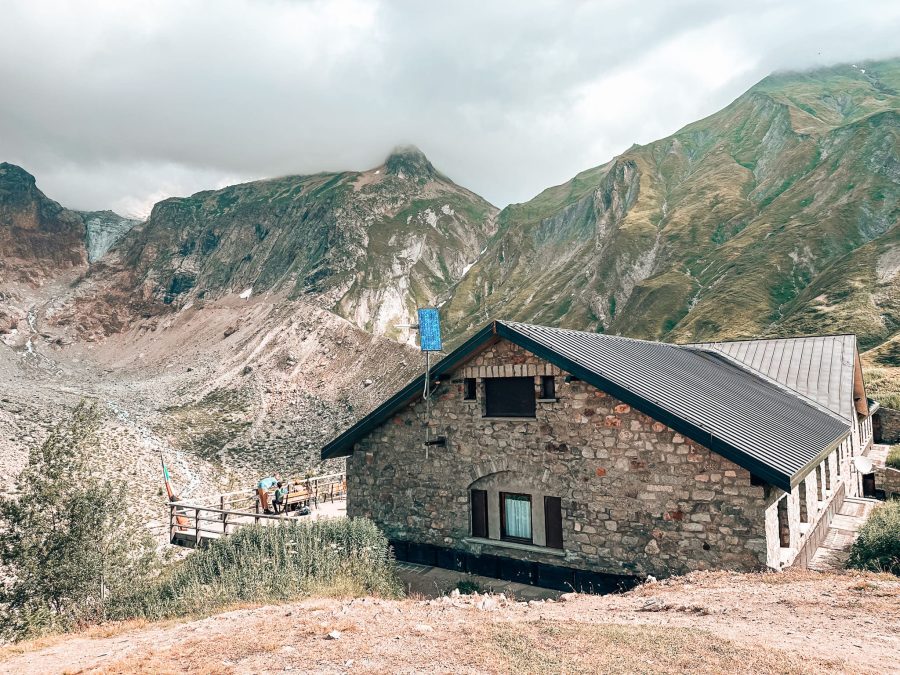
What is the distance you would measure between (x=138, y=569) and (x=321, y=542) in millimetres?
4740

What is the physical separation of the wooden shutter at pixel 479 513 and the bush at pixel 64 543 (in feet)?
25.6

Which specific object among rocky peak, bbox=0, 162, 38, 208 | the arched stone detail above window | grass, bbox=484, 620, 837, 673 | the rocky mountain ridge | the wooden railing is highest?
rocky peak, bbox=0, 162, 38, 208

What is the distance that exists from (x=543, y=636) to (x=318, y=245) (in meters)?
133

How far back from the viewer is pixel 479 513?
1364 cm

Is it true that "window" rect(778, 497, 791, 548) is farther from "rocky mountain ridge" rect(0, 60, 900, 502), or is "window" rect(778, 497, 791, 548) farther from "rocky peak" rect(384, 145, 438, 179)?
"rocky peak" rect(384, 145, 438, 179)

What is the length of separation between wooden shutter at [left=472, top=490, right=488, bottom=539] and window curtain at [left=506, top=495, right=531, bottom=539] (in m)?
0.59

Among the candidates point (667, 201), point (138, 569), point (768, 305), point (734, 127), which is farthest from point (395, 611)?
point (734, 127)

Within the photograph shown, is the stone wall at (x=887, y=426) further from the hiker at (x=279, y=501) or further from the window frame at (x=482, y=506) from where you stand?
the hiker at (x=279, y=501)

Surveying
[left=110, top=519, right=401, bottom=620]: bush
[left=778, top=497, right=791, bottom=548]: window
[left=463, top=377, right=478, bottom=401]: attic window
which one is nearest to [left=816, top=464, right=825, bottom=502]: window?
[left=778, top=497, right=791, bottom=548]: window

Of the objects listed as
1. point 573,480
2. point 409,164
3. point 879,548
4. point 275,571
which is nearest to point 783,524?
point 879,548

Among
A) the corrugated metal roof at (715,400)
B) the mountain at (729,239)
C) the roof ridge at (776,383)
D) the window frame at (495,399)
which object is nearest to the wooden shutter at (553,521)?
the window frame at (495,399)

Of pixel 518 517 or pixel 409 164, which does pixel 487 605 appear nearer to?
pixel 518 517

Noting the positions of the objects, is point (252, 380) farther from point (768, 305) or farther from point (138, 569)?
point (768, 305)

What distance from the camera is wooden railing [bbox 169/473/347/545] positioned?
60.1ft
